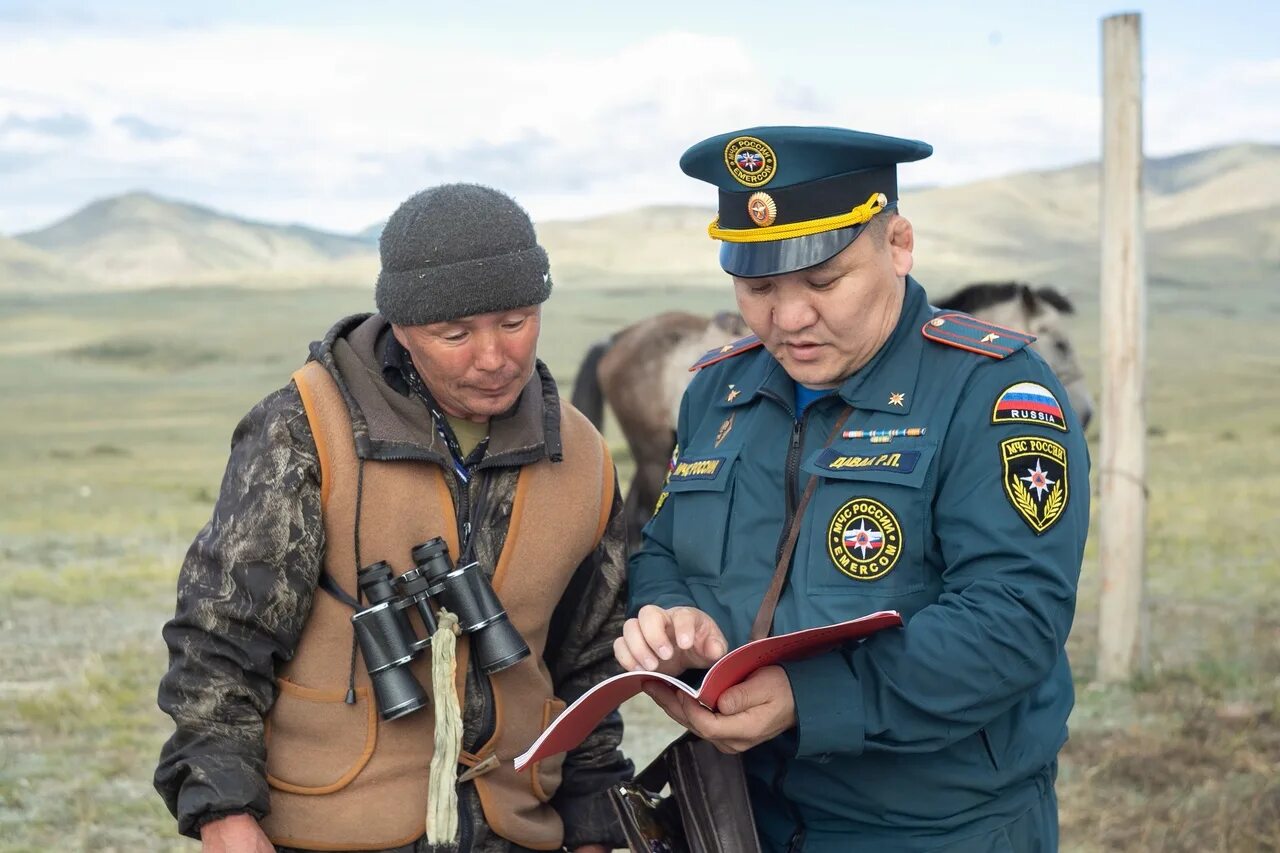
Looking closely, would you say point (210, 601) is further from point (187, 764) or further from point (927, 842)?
point (927, 842)

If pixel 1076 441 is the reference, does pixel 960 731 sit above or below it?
below

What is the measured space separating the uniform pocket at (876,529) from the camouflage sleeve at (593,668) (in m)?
0.45

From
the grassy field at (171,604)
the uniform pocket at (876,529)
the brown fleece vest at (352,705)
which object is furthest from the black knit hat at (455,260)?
the grassy field at (171,604)

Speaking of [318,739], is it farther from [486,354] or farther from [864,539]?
[864,539]

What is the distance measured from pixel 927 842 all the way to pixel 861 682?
0.27m

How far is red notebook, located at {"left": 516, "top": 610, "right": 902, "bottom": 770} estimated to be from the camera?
1575 mm

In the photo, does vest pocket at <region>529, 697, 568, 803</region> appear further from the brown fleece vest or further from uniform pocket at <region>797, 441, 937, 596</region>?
uniform pocket at <region>797, 441, 937, 596</region>

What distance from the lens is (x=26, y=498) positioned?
32.0 feet

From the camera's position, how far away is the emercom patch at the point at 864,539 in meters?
1.73

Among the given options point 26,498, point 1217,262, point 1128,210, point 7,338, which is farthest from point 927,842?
point 1217,262

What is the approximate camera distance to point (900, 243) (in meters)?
1.88

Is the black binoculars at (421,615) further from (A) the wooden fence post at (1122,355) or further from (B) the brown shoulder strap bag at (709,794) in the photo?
(A) the wooden fence post at (1122,355)

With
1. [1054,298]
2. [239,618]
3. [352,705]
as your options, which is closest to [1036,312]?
[1054,298]

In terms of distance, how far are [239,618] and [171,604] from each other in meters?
5.43
